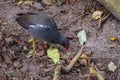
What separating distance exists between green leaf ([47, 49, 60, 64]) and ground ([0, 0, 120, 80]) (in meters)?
0.06

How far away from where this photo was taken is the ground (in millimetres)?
5039

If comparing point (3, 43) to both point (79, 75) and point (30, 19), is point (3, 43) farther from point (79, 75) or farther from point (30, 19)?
point (79, 75)

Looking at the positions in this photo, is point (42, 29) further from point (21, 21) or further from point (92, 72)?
point (92, 72)

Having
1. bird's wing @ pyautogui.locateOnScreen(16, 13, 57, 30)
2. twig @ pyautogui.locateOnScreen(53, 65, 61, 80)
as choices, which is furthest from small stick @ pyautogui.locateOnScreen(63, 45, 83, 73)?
bird's wing @ pyautogui.locateOnScreen(16, 13, 57, 30)

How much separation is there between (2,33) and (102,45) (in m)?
1.57

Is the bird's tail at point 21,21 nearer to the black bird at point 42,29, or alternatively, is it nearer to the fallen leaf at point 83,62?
the black bird at point 42,29

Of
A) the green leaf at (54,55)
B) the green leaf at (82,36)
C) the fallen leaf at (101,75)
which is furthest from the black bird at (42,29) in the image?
the fallen leaf at (101,75)

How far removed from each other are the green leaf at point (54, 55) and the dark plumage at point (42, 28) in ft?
0.49

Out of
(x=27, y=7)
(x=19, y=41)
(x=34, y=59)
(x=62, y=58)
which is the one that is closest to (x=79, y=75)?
(x=62, y=58)

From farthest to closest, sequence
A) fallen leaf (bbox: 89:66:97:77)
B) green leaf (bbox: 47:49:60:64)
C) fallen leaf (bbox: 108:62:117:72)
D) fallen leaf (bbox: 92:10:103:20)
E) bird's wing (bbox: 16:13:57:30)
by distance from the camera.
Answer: fallen leaf (bbox: 92:10:103:20) → bird's wing (bbox: 16:13:57:30) → green leaf (bbox: 47:49:60:64) → fallen leaf (bbox: 108:62:117:72) → fallen leaf (bbox: 89:66:97:77)

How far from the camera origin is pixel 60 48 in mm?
5426

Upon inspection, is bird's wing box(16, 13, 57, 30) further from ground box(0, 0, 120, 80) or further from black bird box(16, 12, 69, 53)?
ground box(0, 0, 120, 80)

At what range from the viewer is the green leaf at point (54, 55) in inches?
204

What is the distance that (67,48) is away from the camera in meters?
5.27
